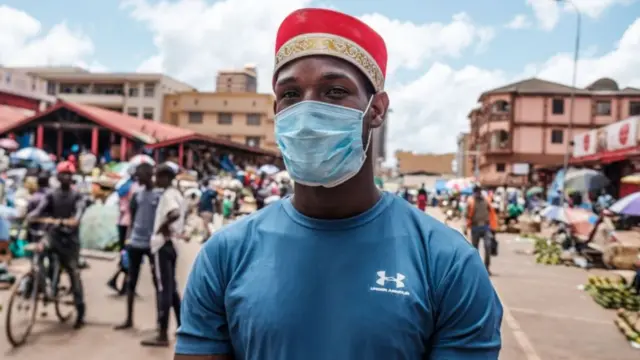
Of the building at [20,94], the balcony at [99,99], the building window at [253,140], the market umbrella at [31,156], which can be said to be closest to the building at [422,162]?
the building window at [253,140]

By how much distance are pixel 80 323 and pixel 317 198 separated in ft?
21.1

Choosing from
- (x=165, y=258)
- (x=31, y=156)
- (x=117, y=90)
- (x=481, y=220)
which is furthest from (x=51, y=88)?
(x=165, y=258)

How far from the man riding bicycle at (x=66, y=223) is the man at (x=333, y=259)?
589 centimetres

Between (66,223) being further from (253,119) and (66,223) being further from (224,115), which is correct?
(224,115)

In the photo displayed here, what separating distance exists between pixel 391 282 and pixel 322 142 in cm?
46

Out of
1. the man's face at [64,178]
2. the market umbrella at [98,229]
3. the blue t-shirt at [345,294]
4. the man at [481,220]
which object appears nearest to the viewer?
the blue t-shirt at [345,294]

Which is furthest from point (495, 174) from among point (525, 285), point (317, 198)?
point (317, 198)

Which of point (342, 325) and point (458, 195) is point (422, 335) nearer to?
point (342, 325)

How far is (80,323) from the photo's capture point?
754 centimetres

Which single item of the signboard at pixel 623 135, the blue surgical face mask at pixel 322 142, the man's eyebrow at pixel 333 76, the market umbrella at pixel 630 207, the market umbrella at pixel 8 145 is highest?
the signboard at pixel 623 135

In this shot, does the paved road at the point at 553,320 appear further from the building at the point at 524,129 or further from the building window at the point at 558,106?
the building window at the point at 558,106

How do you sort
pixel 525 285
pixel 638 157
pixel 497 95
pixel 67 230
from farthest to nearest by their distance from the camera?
pixel 497 95, pixel 638 157, pixel 525 285, pixel 67 230

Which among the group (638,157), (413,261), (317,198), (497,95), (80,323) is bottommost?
(80,323)

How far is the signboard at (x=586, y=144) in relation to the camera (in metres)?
27.9
